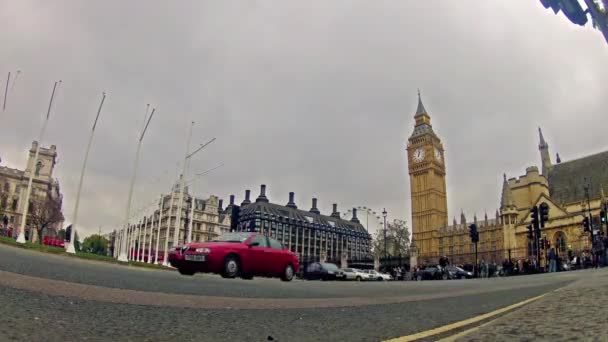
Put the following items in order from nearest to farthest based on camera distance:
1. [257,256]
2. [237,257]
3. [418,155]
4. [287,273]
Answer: [237,257], [257,256], [287,273], [418,155]

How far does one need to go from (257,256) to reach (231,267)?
0.93m

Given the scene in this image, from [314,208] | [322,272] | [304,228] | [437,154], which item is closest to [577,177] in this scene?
[437,154]

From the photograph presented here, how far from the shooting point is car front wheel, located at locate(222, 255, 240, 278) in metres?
11.2

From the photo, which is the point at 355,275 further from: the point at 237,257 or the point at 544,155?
the point at 544,155

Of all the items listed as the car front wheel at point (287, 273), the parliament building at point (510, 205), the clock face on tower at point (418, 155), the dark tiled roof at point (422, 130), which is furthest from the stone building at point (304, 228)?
the car front wheel at point (287, 273)

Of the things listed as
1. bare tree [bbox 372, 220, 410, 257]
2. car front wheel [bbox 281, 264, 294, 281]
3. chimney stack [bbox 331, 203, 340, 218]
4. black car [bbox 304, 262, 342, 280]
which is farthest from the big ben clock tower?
car front wheel [bbox 281, 264, 294, 281]

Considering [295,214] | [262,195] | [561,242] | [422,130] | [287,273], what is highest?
[422,130]

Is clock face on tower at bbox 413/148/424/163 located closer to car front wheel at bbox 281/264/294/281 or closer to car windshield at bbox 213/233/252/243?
car front wheel at bbox 281/264/294/281

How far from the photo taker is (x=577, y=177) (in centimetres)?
7675

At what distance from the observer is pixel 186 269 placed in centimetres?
1168

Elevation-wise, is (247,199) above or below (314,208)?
above

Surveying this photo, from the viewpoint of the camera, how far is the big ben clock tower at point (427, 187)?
98.5 m

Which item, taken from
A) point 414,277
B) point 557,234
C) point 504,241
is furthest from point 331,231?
point 414,277

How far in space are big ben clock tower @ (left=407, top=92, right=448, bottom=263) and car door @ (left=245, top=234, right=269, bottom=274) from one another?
89.3 metres
